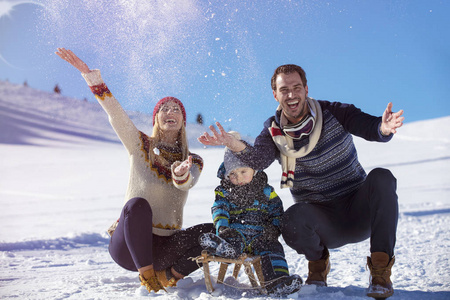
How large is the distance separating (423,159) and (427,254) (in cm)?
994

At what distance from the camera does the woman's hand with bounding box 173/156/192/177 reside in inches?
95.3

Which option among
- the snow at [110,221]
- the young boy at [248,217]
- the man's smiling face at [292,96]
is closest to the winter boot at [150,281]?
the snow at [110,221]

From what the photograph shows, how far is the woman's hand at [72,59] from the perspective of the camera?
273 centimetres

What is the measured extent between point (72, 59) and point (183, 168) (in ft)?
3.46

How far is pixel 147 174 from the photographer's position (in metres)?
2.62

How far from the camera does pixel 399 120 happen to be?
2238mm

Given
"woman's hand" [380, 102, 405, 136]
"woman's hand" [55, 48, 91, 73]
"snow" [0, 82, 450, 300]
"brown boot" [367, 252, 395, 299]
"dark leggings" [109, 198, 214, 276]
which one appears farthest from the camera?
"woman's hand" [55, 48, 91, 73]

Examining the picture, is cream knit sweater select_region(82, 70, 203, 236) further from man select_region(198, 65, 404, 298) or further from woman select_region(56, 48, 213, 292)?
man select_region(198, 65, 404, 298)

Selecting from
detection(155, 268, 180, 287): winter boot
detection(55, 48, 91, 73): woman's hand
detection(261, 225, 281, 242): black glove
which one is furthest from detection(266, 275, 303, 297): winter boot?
detection(55, 48, 91, 73): woman's hand

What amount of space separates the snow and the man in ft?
0.99

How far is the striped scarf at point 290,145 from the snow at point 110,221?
66 centimetres

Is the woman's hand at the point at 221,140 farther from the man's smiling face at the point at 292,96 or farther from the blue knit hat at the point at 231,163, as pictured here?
the man's smiling face at the point at 292,96

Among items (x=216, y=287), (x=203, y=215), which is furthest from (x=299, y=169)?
(x=203, y=215)

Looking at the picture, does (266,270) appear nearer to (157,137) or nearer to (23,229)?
(157,137)
